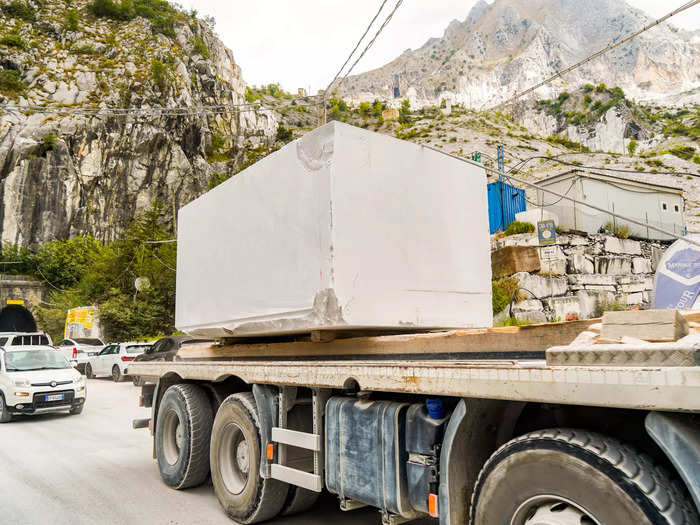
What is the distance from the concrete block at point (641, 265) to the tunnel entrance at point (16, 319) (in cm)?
4615

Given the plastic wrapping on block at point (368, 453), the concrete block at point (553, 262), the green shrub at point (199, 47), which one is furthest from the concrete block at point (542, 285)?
the green shrub at point (199, 47)

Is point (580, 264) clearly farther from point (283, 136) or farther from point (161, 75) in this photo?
point (283, 136)

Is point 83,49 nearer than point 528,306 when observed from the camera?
No

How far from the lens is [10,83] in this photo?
55094mm

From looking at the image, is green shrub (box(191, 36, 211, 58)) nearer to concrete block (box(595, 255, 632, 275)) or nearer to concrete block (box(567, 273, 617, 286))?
concrete block (box(595, 255, 632, 275))

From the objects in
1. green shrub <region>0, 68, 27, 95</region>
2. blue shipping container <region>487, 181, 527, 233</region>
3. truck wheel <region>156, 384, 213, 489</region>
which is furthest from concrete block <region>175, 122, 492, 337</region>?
green shrub <region>0, 68, 27, 95</region>

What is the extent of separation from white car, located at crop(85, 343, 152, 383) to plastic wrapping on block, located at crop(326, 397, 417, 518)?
19.1 meters

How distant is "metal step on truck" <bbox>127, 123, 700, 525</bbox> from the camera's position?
230cm

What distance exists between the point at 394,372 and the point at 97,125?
59.7 metres

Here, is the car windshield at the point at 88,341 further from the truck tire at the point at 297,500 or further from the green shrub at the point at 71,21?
the green shrub at the point at 71,21

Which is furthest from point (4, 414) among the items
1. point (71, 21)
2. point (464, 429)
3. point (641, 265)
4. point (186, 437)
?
point (71, 21)

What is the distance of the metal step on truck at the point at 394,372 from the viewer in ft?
7.56

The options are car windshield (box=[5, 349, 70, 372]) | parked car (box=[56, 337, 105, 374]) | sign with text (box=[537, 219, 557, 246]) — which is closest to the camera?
car windshield (box=[5, 349, 70, 372])

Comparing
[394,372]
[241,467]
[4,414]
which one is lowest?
[4,414]
